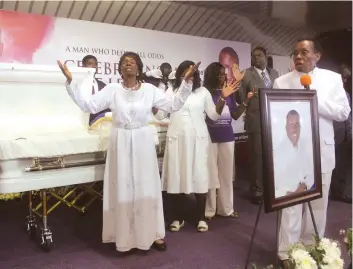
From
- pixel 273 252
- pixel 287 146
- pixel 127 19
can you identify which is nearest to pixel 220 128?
pixel 273 252

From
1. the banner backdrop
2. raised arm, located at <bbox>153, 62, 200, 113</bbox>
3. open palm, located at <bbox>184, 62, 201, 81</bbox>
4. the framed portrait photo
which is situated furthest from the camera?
the banner backdrop

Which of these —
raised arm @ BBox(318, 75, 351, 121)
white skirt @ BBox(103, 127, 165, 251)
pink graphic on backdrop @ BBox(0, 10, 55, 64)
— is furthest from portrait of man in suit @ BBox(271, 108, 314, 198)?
pink graphic on backdrop @ BBox(0, 10, 55, 64)

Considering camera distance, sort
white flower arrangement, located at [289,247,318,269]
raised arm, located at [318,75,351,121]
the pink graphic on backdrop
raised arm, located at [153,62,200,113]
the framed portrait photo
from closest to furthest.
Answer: white flower arrangement, located at [289,247,318,269] < the framed portrait photo < raised arm, located at [318,75,351,121] < raised arm, located at [153,62,200,113] < the pink graphic on backdrop

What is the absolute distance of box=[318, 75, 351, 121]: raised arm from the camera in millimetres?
2418

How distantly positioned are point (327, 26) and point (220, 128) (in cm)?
584

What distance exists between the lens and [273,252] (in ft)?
9.74

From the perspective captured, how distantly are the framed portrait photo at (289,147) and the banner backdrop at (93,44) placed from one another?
11.8 feet

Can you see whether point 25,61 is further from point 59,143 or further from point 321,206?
point 321,206

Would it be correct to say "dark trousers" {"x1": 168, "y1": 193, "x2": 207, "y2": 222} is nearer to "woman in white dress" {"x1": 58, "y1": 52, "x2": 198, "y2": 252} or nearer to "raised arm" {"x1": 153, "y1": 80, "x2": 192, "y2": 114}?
"woman in white dress" {"x1": 58, "y1": 52, "x2": 198, "y2": 252}

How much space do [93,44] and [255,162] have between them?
2.66 metres

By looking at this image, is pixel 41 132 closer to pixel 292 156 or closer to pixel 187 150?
pixel 187 150

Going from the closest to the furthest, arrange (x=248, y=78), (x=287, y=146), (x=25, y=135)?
(x=287, y=146), (x=25, y=135), (x=248, y=78)

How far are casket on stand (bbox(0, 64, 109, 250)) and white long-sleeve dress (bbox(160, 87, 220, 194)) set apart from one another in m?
0.59

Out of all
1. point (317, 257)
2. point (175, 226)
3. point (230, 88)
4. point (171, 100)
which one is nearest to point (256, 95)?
point (230, 88)
